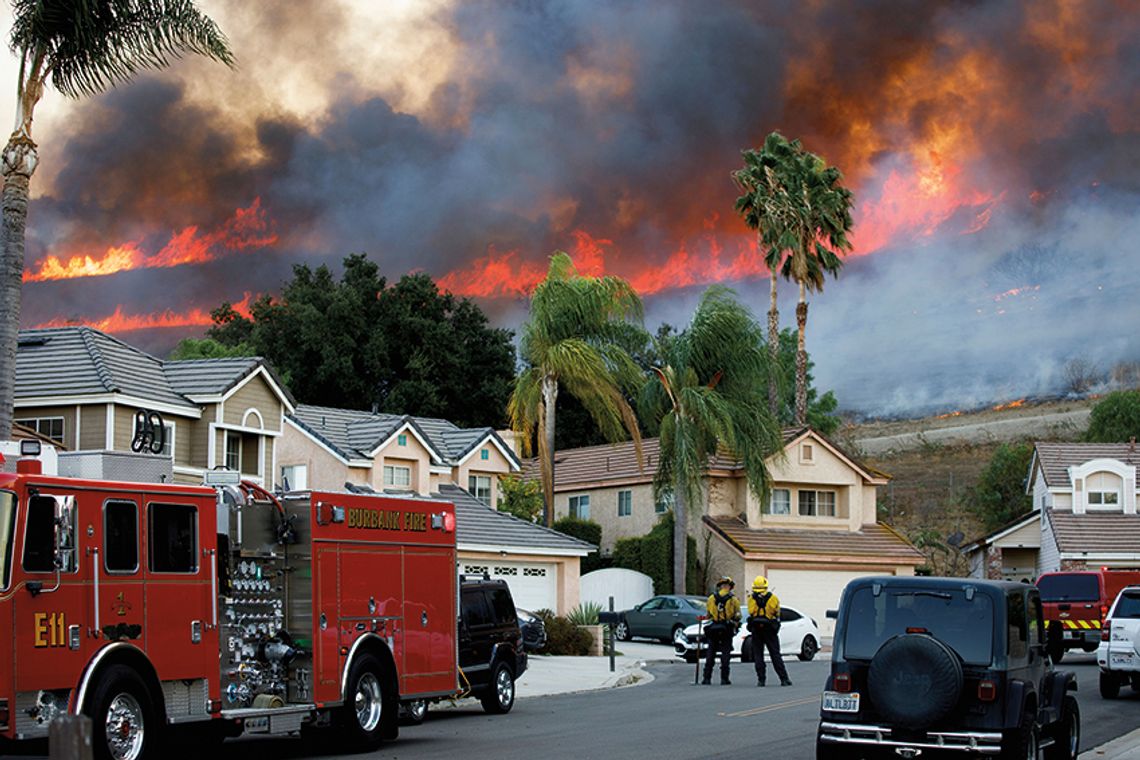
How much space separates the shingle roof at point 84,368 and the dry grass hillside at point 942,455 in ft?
131

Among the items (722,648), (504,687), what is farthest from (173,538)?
(722,648)

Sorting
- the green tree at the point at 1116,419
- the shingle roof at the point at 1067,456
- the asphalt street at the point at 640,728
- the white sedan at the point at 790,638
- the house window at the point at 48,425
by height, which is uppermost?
the green tree at the point at 1116,419

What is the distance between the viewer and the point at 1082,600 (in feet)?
116

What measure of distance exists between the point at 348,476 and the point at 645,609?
955 cm

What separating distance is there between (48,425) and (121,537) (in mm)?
21597

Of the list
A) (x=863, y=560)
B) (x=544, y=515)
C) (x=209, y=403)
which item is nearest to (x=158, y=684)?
(x=209, y=403)

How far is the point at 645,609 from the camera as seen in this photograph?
46938 millimetres

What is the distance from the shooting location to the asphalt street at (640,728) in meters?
17.4

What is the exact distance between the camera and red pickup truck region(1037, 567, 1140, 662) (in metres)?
35.0

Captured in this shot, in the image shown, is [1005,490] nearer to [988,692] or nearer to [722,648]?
[722,648]

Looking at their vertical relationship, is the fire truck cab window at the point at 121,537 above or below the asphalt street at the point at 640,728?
above

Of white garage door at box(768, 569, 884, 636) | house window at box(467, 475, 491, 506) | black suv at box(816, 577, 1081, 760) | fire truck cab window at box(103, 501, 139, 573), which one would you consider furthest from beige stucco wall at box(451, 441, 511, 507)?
black suv at box(816, 577, 1081, 760)

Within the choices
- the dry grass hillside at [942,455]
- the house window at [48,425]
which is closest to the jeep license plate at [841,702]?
the house window at [48,425]

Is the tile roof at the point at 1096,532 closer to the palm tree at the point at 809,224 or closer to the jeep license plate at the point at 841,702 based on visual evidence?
the palm tree at the point at 809,224
